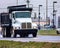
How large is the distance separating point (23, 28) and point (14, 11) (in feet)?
6.51

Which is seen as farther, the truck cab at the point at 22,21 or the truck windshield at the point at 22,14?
the truck windshield at the point at 22,14

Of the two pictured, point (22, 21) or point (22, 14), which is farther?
point (22, 21)

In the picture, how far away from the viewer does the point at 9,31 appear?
33656 millimetres

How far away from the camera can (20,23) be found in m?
33.1

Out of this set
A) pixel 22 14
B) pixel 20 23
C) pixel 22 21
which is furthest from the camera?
pixel 22 21

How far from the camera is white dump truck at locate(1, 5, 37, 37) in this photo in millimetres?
32844

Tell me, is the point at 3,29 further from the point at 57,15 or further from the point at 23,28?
the point at 57,15

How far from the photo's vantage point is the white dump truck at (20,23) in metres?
32.8

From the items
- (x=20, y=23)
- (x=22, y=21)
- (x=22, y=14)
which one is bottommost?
(x=20, y=23)

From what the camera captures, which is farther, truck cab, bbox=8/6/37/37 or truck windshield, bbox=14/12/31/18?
truck windshield, bbox=14/12/31/18

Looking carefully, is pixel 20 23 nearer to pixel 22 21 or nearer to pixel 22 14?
pixel 22 21

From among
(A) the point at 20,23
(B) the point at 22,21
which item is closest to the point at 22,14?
(B) the point at 22,21

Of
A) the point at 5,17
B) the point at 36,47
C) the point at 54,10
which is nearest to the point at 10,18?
the point at 5,17

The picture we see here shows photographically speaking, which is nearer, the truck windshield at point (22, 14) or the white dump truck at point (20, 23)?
the white dump truck at point (20, 23)
